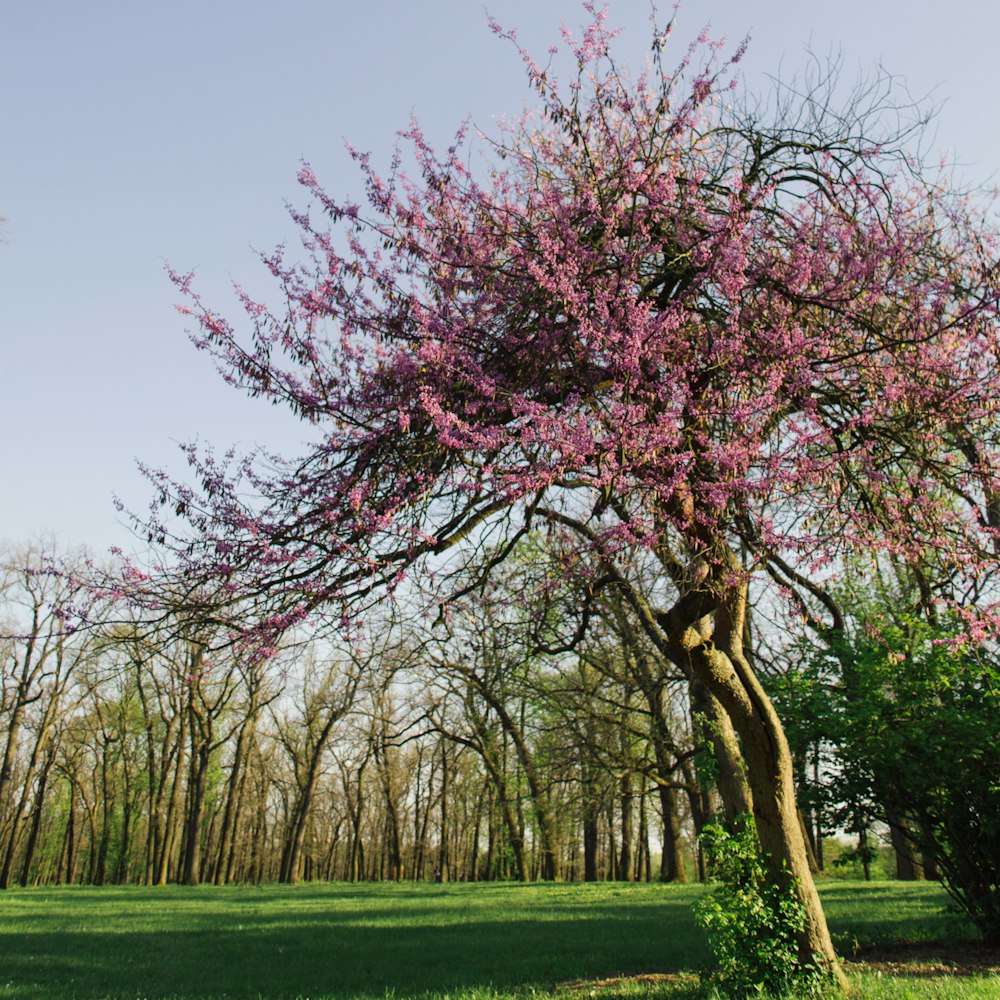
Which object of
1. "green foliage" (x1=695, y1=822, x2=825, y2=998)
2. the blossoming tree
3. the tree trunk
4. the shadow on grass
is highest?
the blossoming tree

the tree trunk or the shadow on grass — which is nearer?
the tree trunk

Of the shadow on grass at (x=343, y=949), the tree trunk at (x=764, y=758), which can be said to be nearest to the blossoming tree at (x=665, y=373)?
the tree trunk at (x=764, y=758)

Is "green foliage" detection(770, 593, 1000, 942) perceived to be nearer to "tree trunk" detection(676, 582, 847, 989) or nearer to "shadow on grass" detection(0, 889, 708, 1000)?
"tree trunk" detection(676, 582, 847, 989)

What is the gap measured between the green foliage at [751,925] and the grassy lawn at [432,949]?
0.40 m

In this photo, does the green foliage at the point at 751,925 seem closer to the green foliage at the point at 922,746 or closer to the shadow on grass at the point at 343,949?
the shadow on grass at the point at 343,949

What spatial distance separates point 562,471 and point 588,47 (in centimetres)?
362

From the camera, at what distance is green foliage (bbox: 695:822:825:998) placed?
5805 millimetres

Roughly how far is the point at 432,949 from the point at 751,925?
5.15 metres

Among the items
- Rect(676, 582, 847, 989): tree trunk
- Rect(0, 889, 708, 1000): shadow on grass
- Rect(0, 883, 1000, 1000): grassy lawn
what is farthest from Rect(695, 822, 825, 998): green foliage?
Rect(0, 889, 708, 1000): shadow on grass

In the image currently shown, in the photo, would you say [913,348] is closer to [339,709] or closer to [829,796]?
[829,796]

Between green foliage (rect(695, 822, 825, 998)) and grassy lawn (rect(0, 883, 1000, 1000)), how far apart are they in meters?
0.40

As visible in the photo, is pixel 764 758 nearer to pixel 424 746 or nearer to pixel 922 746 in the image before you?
pixel 922 746

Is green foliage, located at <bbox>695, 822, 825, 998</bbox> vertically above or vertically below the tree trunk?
below

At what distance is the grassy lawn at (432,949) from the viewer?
23.0 feet
